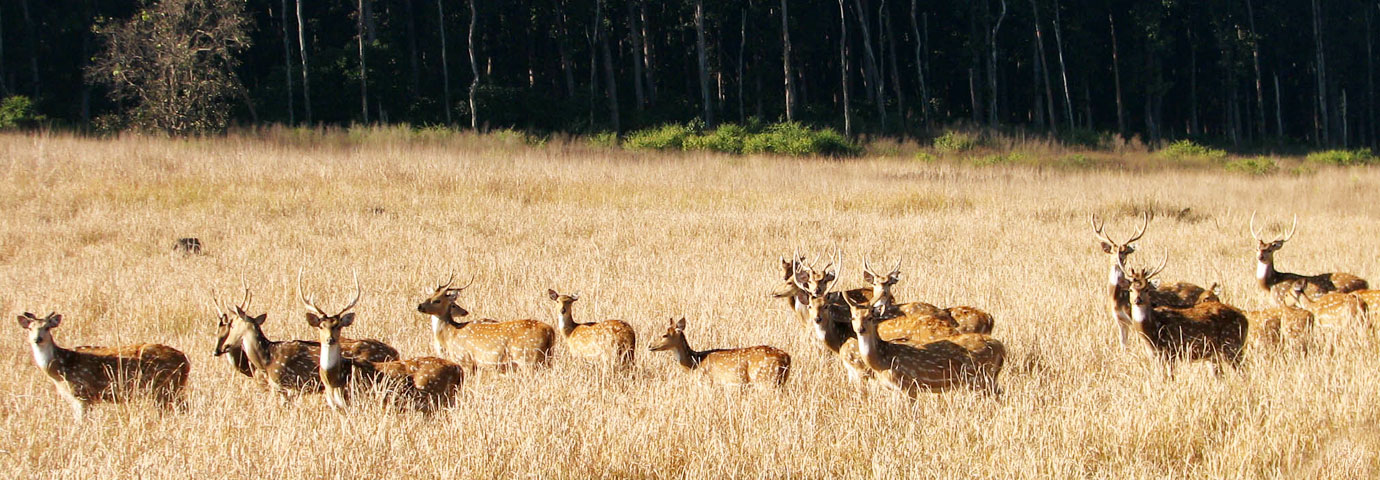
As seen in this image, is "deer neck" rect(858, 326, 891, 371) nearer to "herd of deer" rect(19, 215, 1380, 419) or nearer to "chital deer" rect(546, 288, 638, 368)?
"herd of deer" rect(19, 215, 1380, 419)

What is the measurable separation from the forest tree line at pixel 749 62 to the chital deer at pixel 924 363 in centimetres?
2922

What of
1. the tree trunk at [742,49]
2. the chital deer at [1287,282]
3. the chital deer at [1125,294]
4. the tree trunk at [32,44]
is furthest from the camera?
the tree trunk at [742,49]

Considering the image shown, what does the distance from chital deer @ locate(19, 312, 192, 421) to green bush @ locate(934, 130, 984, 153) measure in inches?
1350

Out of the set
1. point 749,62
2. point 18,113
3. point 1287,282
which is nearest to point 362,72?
point 18,113

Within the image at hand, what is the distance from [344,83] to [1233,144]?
36.5m

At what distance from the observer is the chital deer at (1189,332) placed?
745cm

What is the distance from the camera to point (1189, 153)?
40.6 metres

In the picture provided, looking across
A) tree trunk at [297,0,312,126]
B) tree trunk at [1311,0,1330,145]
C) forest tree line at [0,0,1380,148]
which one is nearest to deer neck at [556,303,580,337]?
forest tree line at [0,0,1380,148]

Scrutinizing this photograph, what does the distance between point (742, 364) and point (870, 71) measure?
45.4m

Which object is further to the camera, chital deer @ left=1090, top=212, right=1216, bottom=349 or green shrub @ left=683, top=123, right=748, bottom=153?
green shrub @ left=683, top=123, right=748, bottom=153

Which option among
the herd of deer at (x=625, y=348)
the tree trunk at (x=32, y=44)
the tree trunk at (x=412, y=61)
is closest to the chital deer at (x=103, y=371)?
the herd of deer at (x=625, y=348)

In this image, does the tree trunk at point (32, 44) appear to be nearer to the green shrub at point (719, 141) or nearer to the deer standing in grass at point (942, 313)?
the green shrub at point (719, 141)

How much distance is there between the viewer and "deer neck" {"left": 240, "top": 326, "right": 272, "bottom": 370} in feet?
22.5

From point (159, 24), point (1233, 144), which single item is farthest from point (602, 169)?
point (1233, 144)
